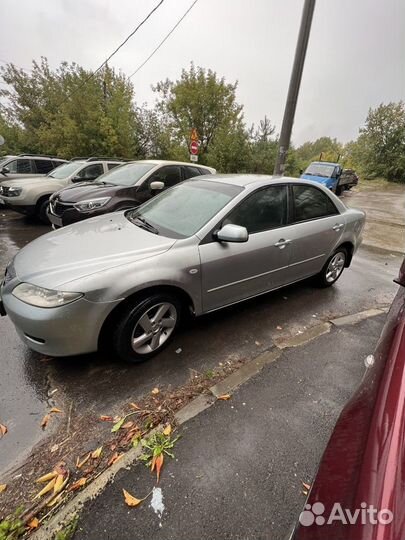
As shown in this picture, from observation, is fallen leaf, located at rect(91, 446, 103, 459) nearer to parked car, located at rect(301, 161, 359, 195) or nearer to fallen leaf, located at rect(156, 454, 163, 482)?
fallen leaf, located at rect(156, 454, 163, 482)

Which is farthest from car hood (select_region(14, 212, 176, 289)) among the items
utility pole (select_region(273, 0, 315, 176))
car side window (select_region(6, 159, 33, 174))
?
car side window (select_region(6, 159, 33, 174))

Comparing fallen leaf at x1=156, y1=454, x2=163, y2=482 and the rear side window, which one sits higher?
the rear side window

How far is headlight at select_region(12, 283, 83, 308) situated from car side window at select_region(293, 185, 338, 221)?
8.60ft

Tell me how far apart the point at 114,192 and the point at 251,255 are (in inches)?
141

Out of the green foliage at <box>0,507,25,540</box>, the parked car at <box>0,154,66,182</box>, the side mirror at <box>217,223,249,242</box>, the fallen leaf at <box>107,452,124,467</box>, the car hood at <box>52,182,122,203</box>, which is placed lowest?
the fallen leaf at <box>107,452,124,467</box>

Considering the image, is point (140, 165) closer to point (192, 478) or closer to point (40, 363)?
point (40, 363)

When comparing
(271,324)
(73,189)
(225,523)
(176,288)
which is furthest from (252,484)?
(73,189)

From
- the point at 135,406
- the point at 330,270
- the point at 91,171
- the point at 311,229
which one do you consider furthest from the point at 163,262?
the point at 91,171

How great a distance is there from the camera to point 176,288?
247 centimetres

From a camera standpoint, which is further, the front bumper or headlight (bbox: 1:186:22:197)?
headlight (bbox: 1:186:22:197)

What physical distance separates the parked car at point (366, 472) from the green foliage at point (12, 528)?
4.46 ft

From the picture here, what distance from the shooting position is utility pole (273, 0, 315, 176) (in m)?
6.10

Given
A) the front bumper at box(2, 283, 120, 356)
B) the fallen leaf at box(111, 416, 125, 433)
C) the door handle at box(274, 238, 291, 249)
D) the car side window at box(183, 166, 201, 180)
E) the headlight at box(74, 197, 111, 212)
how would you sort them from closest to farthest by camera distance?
the fallen leaf at box(111, 416, 125, 433), the front bumper at box(2, 283, 120, 356), the door handle at box(274, 238, 291, 249), the headlight at box(74, 197, 111, 212), the car side window at box(183, 166, 201, 180)

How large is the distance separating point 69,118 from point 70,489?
16.8 m
